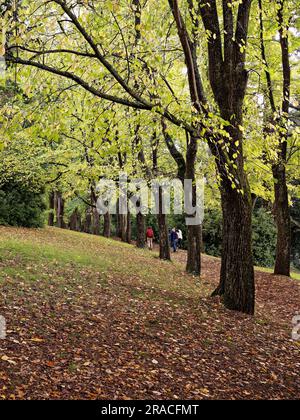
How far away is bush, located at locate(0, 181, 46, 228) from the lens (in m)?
21.4

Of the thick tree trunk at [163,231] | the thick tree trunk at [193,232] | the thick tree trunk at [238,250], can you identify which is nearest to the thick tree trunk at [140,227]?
the thick tree trunk at [163,231]

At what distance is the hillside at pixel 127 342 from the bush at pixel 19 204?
10217 millimetres

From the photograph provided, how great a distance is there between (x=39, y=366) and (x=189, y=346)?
2740mm

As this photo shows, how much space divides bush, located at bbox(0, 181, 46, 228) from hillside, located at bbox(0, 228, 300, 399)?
10.2 meters

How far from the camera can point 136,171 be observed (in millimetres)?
20000

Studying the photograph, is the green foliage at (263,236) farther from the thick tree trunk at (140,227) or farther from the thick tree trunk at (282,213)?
the thick tree trunk at (282,213)

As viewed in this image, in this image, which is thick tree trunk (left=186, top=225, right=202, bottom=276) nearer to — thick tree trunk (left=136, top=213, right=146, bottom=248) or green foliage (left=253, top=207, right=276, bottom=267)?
thick tree trunk (left=136, top=213, right=146, bottom=248)

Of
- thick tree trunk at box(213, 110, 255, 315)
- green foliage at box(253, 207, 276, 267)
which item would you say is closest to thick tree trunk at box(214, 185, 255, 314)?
thick tree trunk at box(213, 110, 255, 315)

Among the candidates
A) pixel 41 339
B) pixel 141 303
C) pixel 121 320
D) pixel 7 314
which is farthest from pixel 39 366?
pixel 141 303

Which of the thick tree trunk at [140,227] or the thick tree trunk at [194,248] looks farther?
the thick tree trunk at [140,227]

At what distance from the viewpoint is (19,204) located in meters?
21.8

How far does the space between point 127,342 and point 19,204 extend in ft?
54.2

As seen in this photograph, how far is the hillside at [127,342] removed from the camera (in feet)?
17.5
